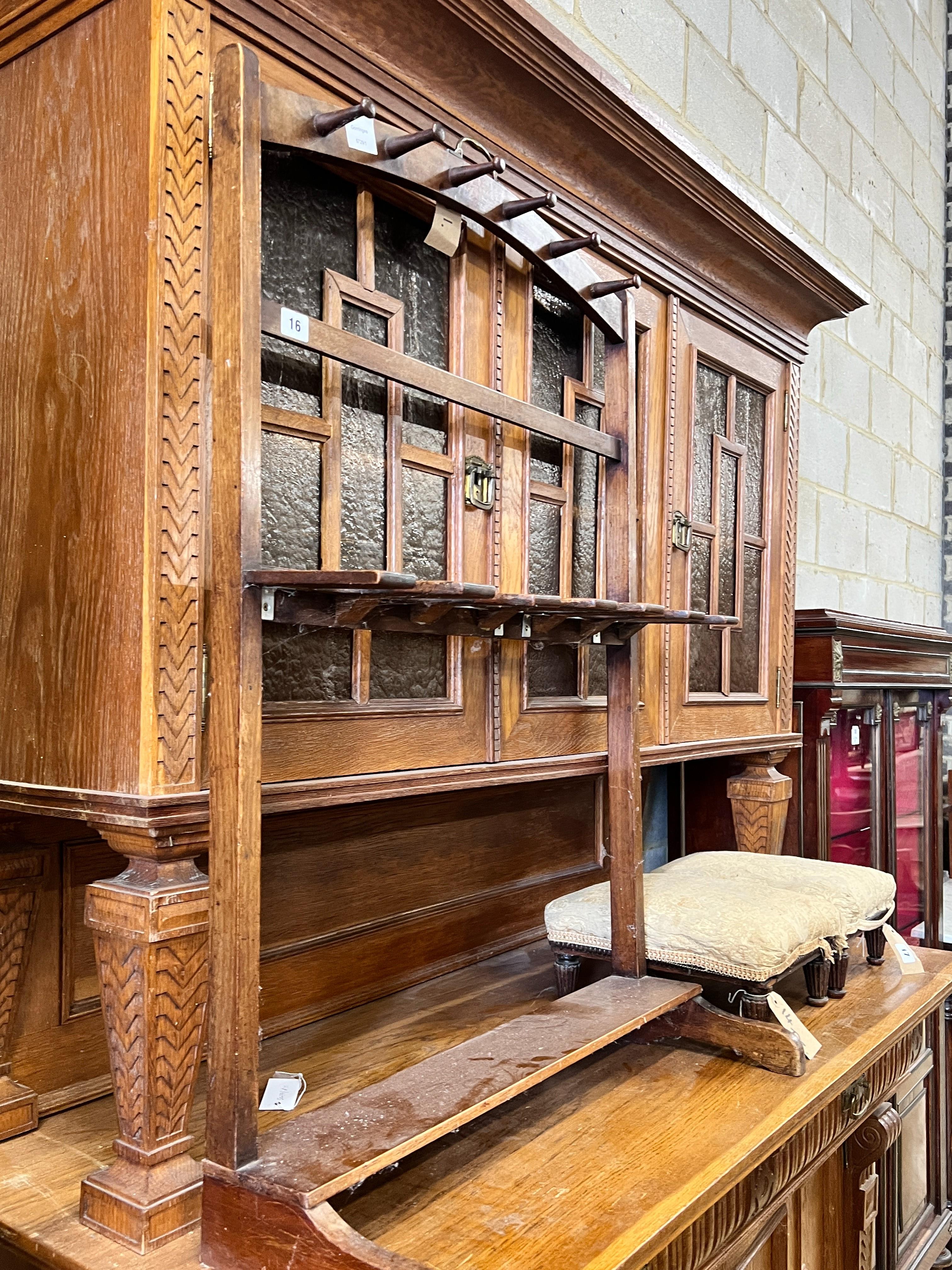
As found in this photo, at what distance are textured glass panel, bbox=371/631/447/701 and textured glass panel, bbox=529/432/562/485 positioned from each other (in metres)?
0.31

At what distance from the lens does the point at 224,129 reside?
1031 mm

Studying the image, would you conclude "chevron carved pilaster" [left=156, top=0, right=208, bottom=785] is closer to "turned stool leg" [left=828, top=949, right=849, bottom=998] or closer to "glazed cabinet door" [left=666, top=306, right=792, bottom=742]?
"glazed cabinet door" [left=666, top=306, right=792, bottom=742]

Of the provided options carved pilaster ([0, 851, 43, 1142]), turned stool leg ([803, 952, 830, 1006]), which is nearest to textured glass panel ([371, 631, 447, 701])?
carved pilaster ([0, 851, 43, 1142])

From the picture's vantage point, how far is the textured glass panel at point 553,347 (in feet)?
5.11

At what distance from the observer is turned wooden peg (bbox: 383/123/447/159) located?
117 cm

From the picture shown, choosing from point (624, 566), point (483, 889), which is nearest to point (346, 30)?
point (624, 566)

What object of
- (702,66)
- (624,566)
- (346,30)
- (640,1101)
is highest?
(702,66)

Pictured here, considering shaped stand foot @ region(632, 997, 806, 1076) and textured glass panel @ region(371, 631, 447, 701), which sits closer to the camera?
textured glass panel @ region(371, 631, 447, 701)

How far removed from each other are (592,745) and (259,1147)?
31.6 inches

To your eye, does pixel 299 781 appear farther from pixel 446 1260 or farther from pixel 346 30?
pixel 346 30

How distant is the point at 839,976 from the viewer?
1799mm

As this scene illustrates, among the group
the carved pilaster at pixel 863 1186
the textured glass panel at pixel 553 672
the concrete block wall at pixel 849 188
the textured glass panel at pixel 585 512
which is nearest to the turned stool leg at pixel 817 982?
the carved pilaster at pixel 863 1186

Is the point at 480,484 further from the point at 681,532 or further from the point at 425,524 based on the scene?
the point at 681,532

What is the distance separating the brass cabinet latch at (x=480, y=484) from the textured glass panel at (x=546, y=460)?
96 mm
